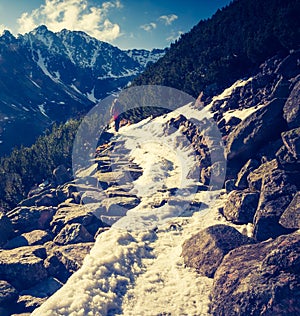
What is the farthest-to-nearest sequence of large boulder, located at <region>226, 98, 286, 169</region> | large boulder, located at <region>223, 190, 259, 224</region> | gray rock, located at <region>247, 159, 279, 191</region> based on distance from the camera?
large boulder, located at <region>226, 98, 286, 169</region> < gray rock, located at <region>247, 159, 279, 191</region> < large boulder, located at <region>223, 190, 259, 224</region>

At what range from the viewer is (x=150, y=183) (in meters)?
48.5

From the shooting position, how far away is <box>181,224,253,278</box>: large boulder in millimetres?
28100

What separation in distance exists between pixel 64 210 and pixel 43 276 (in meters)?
12.9

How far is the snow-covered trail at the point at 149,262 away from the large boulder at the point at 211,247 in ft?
2.66

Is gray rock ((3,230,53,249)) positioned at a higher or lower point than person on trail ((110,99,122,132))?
lower

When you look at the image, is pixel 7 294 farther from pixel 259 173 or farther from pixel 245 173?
pixel 259 173

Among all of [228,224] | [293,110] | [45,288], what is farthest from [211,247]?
[293,110]

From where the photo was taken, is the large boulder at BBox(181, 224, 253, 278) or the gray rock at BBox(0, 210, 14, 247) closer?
the large boulder at BBox(181, 224, 253, 278)

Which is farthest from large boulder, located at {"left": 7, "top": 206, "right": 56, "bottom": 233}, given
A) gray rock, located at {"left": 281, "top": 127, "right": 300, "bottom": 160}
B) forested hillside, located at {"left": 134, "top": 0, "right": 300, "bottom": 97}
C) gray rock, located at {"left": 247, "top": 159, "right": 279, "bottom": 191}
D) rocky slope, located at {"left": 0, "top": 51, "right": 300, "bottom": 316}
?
forested hillside, located at {"left": 134, "top": 0, "right": 300, "bottom": 97}

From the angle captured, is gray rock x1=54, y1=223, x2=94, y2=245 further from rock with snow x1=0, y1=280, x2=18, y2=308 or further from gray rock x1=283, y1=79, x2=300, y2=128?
gray rock x1=283, y1=79, x2=300, y2=128

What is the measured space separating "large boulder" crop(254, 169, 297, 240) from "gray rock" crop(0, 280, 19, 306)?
23.1 metres

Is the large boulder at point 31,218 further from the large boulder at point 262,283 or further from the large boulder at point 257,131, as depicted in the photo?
the large boulder at point 262,283

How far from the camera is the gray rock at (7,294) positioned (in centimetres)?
2944

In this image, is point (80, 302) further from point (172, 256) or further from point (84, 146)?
point (84, 146)
